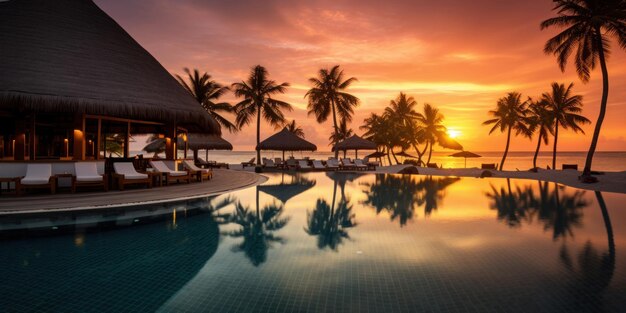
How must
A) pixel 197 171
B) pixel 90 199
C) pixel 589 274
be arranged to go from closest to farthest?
pixel 589 274 → pixel 90 199 → pixel 197 171

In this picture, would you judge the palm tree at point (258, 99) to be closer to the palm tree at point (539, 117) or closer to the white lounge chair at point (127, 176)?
the white lounge chair at point (127, 176)

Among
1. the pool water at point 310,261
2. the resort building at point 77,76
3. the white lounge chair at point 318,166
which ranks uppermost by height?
the resort building at point 77,76

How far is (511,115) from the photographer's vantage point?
31.4m

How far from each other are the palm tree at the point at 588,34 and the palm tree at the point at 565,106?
13863mm

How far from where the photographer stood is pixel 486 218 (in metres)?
7.54

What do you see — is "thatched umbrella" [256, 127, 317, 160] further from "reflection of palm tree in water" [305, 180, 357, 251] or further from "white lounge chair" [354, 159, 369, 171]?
"reflection of palm tree in water" [305, 180, 357, 251]

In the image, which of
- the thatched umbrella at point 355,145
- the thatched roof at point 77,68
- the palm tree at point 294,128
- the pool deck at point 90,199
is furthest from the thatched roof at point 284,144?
the palm tree at point 294,128

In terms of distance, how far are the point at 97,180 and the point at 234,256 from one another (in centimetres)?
755

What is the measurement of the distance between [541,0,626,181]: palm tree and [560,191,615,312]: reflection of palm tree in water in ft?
46.8

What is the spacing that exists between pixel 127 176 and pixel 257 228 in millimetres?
6591

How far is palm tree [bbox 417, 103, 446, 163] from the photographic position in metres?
34.5

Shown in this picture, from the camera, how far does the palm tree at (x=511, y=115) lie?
31.3 metres

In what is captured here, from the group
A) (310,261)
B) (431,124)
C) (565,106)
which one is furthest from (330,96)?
(310,261)

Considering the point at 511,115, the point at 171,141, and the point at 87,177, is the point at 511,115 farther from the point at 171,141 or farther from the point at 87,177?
the point at 87,177
